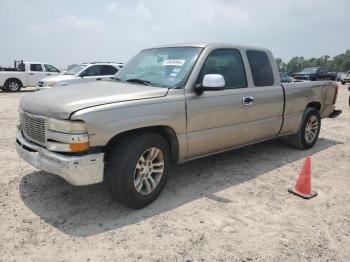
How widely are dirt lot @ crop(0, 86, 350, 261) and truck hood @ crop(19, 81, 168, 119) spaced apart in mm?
1083

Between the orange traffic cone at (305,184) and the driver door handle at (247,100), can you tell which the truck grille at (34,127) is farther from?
the orange traffic cone at (305,184)

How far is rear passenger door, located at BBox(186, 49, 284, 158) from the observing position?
4.25m

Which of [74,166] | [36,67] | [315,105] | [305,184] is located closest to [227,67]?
[305,184]

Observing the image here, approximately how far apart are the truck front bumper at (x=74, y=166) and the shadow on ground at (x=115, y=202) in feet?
1.54

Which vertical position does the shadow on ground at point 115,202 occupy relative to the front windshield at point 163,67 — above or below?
below

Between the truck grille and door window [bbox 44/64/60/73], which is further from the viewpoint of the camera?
door window [bbox 44/64/60/73]

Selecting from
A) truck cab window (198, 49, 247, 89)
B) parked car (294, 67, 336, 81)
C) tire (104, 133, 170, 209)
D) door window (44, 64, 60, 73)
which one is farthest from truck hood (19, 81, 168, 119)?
parked car (294, 67, 336, 81)

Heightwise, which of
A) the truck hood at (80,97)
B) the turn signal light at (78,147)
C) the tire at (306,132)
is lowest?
the tire at (306,132)

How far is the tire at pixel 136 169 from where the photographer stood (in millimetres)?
3496

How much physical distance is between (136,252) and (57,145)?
4.18ft

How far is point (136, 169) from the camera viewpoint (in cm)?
370

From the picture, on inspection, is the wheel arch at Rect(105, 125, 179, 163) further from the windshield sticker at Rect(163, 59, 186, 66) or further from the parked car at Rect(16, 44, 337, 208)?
the windshield sticker at Rect(163, 59, 186, 66)

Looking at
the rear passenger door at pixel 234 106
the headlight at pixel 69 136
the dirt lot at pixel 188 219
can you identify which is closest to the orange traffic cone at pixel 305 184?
the dirt lot at pixel 188 219

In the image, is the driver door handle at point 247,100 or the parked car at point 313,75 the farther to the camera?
the parked car at point 313,75
